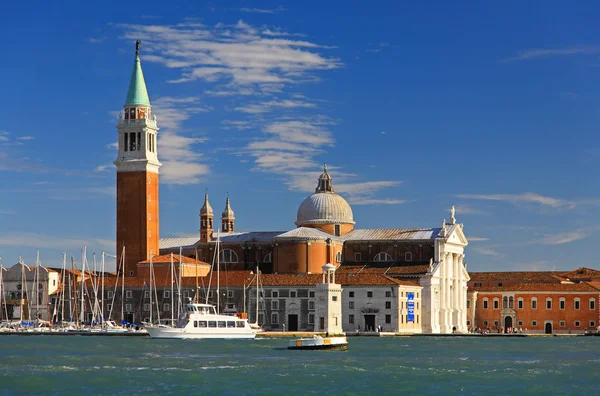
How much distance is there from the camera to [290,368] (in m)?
45.6

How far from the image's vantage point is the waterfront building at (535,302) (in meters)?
86.4

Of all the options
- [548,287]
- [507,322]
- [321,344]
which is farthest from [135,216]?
[321,344]

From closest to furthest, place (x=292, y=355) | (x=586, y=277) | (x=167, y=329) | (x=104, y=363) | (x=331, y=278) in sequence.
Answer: (x=104, y=363)
(x=292, y=355)
(x=167, y=329)
(x=331, y=278)
(x=586, y=277)

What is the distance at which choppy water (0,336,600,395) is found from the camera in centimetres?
3884

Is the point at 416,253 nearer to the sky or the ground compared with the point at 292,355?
nearer to the sky

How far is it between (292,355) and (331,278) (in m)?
26.6

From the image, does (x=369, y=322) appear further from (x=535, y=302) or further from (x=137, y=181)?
(x=137, y=181)

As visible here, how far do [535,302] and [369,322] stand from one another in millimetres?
14889

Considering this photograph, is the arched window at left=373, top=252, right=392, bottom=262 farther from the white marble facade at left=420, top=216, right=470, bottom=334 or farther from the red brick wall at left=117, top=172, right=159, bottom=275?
the red brick wall at left=117, top=172, right=159, bottom=275

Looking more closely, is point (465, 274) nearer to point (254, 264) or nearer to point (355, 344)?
point (254, 264)

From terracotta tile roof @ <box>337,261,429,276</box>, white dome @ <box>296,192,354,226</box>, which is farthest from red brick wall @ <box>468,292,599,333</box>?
white dome @ <box>296,192,354,226</box>

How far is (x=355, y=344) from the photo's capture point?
64375mm

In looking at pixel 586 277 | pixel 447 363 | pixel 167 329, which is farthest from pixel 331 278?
pixel 447 363

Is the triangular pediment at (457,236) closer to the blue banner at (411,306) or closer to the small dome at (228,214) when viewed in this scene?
the blue banner at (411,306)
